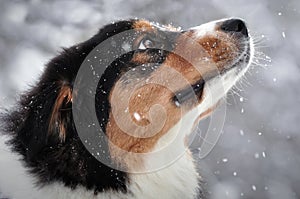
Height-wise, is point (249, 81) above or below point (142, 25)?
below

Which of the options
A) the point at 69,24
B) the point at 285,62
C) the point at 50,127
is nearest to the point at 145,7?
the point at 69,24

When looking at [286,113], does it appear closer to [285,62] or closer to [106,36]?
[285,62]

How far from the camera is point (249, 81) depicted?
7566 millimetres

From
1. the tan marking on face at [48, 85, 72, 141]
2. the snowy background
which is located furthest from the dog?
the snowy background

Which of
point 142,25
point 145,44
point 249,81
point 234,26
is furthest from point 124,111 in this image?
A: point 249,81

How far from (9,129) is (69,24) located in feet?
17.2

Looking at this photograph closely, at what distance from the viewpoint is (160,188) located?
11.3 feet

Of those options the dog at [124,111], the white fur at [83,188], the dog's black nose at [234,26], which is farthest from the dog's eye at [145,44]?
the white fur at [83,188]

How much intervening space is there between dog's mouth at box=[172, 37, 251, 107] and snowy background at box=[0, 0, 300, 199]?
315 centimetres

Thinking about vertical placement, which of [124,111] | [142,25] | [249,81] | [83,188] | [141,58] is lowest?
[249,81]

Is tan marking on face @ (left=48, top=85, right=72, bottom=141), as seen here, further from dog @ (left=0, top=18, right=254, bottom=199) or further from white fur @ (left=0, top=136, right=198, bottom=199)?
white fur @ (left=0, top=136, right=198, bottom=199)

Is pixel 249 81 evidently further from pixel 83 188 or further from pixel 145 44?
pixel 83 188

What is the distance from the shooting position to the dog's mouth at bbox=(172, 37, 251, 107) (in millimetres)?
3568

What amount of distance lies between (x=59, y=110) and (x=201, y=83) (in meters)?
0.98
